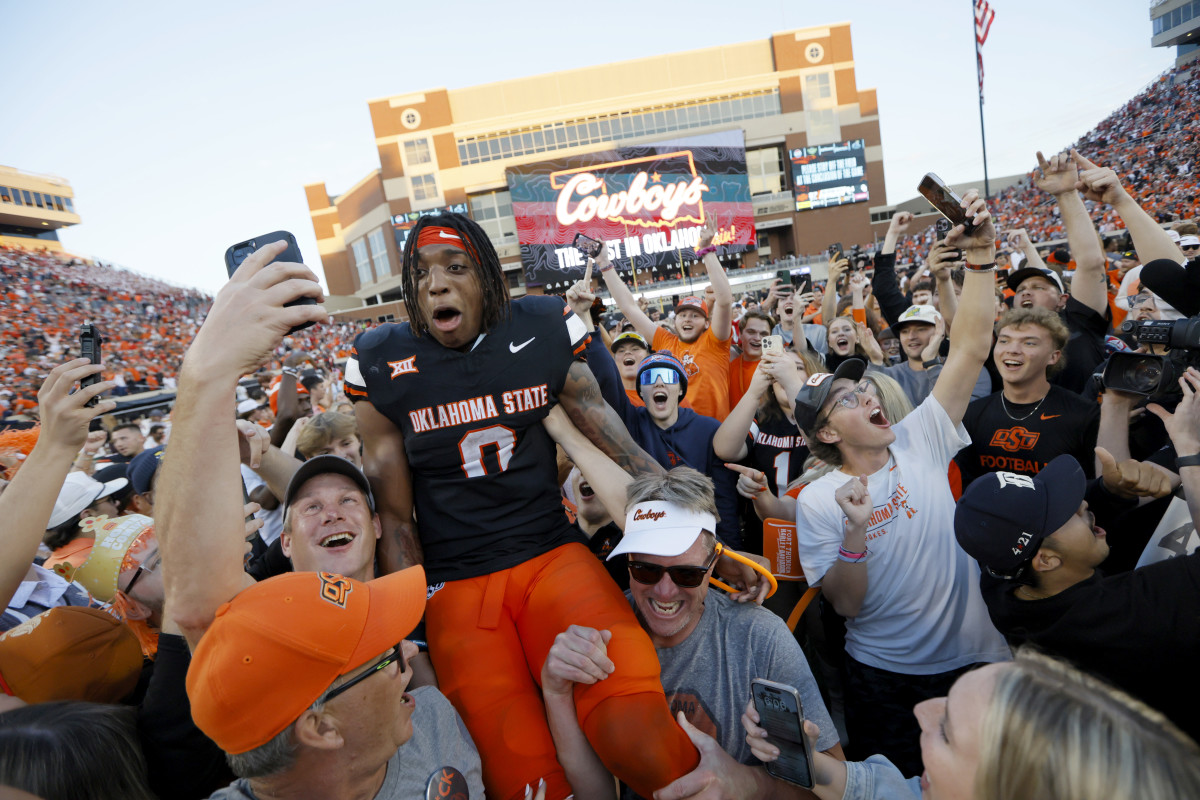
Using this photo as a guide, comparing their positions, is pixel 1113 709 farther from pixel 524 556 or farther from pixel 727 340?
pixel 727 340

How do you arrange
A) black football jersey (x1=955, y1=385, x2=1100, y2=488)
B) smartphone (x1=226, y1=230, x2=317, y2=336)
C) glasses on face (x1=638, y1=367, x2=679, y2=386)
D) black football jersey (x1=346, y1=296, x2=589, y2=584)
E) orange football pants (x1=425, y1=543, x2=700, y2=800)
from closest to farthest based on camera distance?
smartphone (x1=226, y1=230, x2=317, y2=336), orange football pants (x1=425, y1=543, x2=700, y2=800), black football jersey (x1=346, y1=296, x2=589, y2=584), black football jersey (x1=955, y1=385, x2=1100, y2=488), glasses on face (x1=638, y1=367, x2=679, y2=386)

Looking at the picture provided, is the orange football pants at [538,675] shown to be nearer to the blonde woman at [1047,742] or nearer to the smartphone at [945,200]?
the blonde woman at [1047,742]

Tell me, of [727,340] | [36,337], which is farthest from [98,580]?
[36,337]

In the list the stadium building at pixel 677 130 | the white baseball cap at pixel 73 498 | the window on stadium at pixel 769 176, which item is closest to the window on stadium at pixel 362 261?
the stadium building at pixel 677 130

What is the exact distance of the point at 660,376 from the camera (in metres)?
4.04

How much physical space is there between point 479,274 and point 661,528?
1255mm

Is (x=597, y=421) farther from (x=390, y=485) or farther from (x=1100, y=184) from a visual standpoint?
(x=1100, y=184)

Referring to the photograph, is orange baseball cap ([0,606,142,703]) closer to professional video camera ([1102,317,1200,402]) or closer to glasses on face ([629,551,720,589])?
glasses on face ([629,551,720,589])

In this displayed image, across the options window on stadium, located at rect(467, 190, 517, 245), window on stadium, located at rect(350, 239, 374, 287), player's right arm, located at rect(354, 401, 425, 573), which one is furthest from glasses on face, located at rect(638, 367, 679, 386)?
window on stadium, located at rect(350, 239, 374, 287)

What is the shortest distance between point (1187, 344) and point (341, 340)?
4127cm

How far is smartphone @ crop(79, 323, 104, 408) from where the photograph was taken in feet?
6.60

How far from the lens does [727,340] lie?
5.41 meters

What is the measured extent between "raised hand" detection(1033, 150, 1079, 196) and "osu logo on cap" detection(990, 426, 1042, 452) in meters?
1.41

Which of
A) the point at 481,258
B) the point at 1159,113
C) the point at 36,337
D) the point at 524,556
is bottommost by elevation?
the point at 524,556
